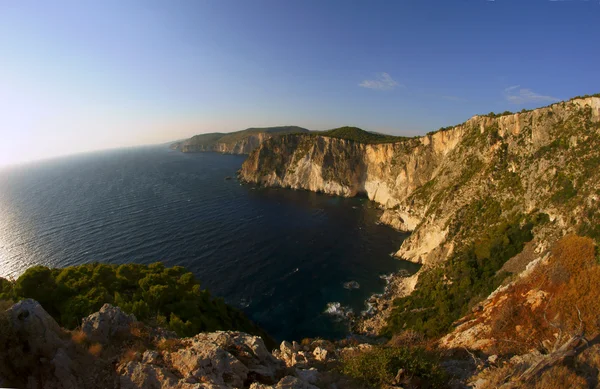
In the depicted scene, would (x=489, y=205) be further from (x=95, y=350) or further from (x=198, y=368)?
(x=95, y=350)

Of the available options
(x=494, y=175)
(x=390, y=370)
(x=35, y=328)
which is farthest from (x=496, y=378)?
(x=494, y=175)

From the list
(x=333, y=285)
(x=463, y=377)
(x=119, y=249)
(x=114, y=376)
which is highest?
(x=114, y=376)

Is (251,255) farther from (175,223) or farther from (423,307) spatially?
(423,307)

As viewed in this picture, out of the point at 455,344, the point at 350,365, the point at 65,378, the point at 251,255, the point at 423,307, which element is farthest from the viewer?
the point at 251,255

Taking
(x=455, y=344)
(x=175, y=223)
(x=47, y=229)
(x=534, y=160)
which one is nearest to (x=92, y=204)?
(x=47, y=229)

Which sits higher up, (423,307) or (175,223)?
(175,223)

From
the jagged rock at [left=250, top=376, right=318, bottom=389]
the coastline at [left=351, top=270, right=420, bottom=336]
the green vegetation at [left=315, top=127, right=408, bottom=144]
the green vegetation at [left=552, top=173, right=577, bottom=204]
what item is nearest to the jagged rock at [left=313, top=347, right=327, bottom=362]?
the jagged rock at [left=250, top=376, right=318, bottom=389]

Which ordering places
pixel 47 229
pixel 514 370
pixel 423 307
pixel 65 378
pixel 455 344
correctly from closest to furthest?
pixel 65 378
pixel 514 370
pixel 455 344
pixel 423 307
pixel 47 229

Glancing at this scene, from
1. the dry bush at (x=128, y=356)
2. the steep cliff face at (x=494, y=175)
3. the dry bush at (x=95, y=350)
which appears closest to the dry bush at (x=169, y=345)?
the dry bush at (x=128, y=356)
